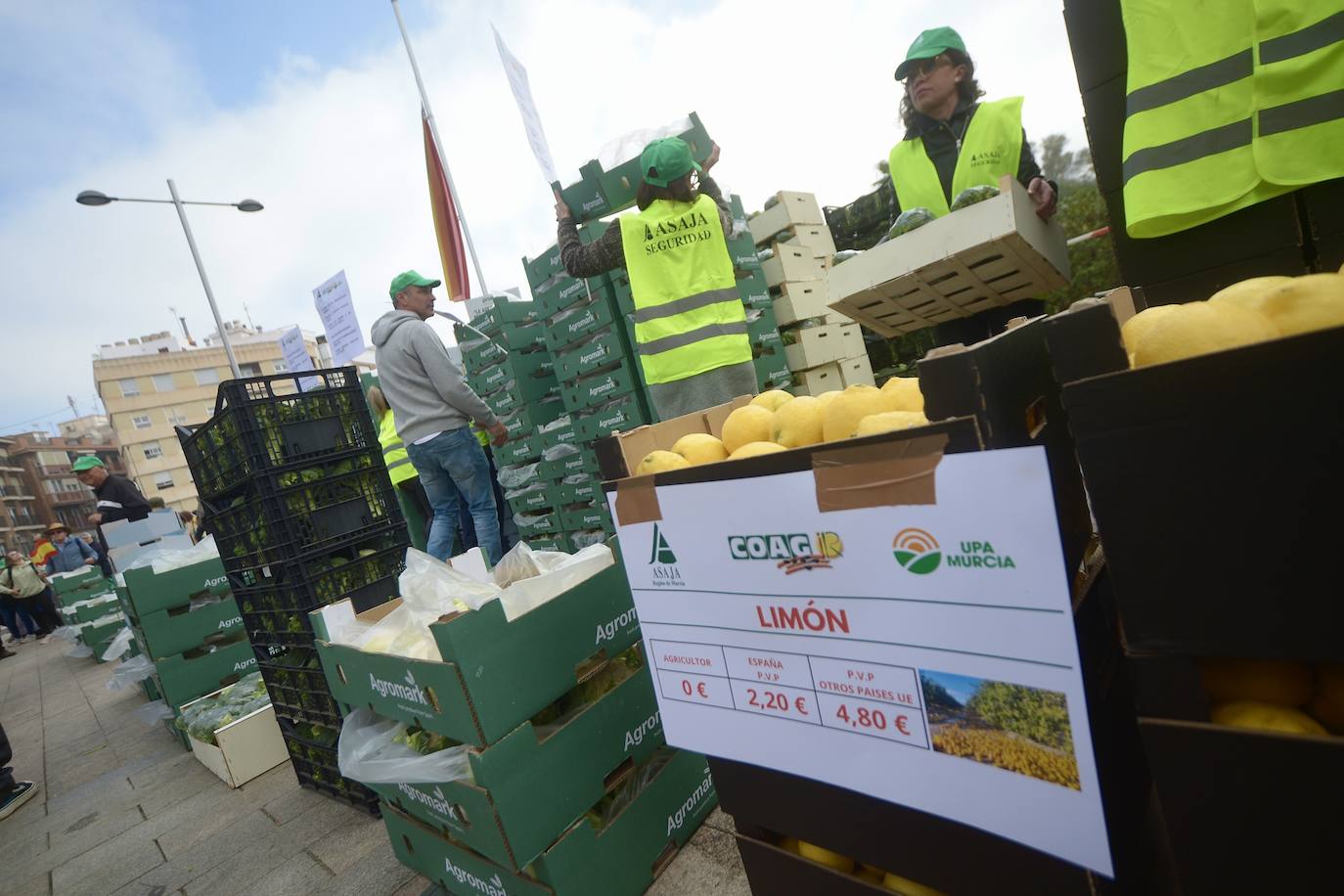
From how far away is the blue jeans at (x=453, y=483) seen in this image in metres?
4.29

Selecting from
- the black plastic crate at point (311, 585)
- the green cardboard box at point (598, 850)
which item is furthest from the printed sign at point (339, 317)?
the green cardboard box at point (598, 850)

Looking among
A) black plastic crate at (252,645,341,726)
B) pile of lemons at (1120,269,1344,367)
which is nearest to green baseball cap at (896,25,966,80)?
pile of lemons at (1120,269,1344,367)

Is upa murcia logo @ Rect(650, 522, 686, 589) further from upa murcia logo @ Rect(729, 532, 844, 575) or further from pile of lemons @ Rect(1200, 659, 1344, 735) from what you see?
pile of lemons @ Rect(1200, 659, 1344, 735)

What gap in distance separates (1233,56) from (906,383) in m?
1.64

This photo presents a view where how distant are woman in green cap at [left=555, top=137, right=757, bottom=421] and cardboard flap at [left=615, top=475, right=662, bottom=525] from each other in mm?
2215

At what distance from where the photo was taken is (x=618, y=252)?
3518 mm

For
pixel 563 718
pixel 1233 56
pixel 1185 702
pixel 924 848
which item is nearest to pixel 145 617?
pixel 563 718

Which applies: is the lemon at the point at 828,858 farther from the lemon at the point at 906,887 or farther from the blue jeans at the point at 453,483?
the blue jeans at the point at 453,483

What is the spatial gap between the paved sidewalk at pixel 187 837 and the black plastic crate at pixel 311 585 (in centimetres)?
79

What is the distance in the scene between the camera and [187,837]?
2836 millimetres

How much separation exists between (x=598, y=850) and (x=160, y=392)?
2491 inches

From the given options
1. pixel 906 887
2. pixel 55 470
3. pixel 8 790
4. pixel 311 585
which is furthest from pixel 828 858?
pixel 55 470

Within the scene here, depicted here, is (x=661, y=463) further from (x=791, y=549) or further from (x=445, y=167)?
(x=445, y=167)

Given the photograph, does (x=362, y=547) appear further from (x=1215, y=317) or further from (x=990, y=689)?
(x=1215, y=317)
